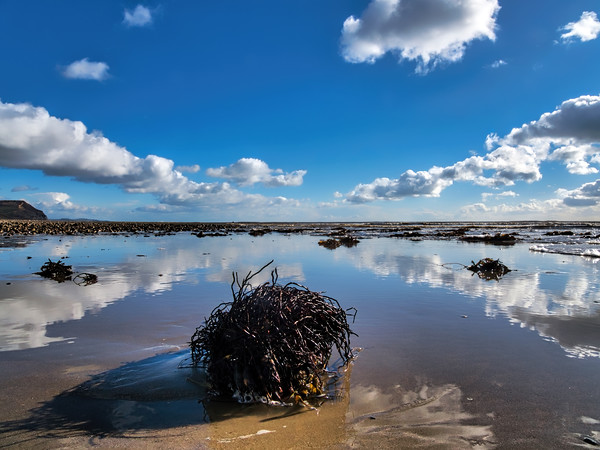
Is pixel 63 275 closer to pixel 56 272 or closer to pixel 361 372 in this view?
pixel 56 272

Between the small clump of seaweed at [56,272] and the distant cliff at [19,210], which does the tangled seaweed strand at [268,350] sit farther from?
the distant cliff at [19,210]

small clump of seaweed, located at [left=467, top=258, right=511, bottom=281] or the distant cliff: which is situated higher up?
the distant cliff

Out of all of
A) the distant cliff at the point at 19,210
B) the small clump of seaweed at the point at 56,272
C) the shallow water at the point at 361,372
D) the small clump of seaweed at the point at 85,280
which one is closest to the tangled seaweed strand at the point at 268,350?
the shallow water at the point at 361,372

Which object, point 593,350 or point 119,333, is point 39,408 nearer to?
point 119,333

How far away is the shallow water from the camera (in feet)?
12.6

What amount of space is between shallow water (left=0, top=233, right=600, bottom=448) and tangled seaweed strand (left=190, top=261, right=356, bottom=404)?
0.27 m

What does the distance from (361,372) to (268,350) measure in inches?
69.9

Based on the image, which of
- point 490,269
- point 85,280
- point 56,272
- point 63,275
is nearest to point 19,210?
point 56,272

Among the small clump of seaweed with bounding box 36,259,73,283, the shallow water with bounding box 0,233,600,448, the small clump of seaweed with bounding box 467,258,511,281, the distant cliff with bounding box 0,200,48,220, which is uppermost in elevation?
the distant cliff with bounding box 0,200,48,220

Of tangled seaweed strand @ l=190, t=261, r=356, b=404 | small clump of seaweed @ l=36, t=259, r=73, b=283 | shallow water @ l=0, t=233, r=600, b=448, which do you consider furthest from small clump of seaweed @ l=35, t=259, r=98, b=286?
tangled seaweed strand @ l=190, t=261, r=356, b=404

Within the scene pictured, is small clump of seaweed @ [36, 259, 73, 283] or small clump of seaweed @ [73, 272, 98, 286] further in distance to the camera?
small clump of seaweed @ [36, 259, 73, 283]

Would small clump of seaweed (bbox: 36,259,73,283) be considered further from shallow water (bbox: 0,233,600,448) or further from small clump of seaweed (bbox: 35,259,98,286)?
shallow water (bbox: 0,233,600,448)

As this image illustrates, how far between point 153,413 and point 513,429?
3980mm

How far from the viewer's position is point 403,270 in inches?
577
